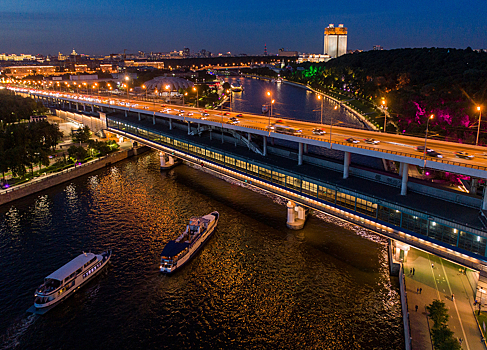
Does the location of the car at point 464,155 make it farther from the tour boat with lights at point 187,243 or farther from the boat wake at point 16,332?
the boat wake at point 16,332

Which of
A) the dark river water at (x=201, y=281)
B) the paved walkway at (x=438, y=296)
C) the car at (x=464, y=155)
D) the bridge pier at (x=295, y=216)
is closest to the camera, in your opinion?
the paved walkway at (x=438, y=296)

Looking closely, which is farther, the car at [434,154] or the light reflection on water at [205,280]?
the car at [434,154]

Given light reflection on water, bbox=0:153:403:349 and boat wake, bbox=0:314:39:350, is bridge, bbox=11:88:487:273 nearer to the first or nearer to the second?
light reflection on water, bbox=0:153:403:349

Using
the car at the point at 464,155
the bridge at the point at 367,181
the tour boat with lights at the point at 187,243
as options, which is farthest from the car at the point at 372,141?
the tour boat with lights at the point at 187,243

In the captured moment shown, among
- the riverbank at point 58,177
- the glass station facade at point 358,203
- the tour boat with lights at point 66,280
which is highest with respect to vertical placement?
the glass station facade at point 358,203

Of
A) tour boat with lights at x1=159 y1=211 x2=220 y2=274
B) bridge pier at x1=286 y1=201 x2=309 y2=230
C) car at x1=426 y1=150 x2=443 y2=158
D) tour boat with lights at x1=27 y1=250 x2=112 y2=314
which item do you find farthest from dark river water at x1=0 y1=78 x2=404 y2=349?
car at x1=426 y1=150 x2=443 y2=158

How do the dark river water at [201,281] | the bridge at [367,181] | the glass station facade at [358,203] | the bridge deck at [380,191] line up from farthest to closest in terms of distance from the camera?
the bridge deck at [380,191], the bridge at [367,181], the dark river water at [201,281], the glass station facade at [358,203]

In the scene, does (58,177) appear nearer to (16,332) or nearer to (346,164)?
(16,332)

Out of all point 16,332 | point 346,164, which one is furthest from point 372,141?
point 16,332
